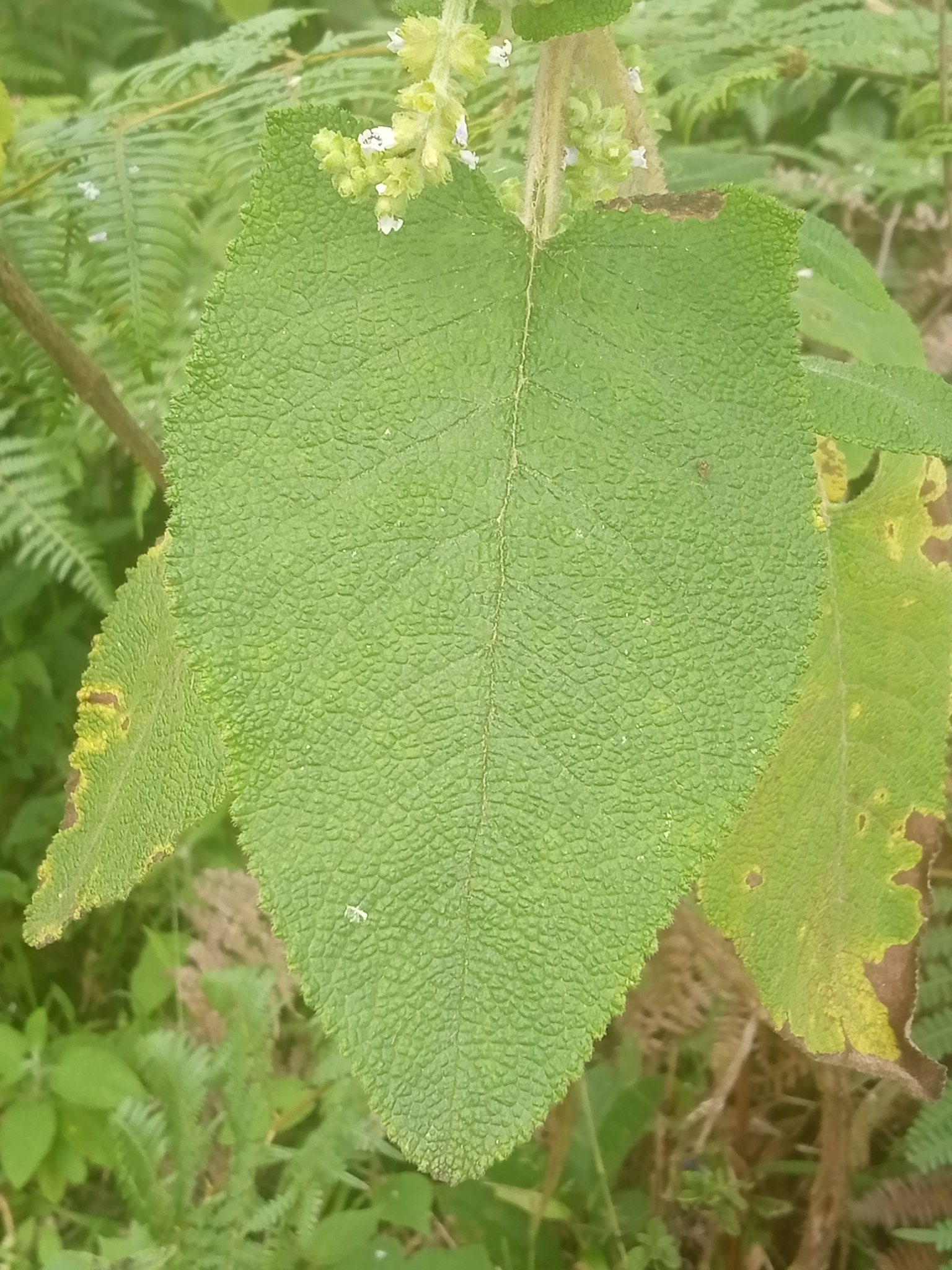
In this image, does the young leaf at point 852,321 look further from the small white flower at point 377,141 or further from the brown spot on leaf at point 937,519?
the small white flower at point 377,141

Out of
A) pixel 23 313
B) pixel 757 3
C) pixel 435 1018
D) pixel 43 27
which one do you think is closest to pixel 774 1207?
pixel 435 1018

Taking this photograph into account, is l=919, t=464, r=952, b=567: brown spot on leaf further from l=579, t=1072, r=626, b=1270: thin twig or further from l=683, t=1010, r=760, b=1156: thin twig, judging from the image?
l=579, t=1072, r=626, b=1270: thin twig

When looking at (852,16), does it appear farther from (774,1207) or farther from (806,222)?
(774,1207)

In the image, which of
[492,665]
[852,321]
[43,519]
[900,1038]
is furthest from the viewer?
[43,519]

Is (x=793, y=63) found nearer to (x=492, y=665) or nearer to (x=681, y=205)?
(x=681, y=205)

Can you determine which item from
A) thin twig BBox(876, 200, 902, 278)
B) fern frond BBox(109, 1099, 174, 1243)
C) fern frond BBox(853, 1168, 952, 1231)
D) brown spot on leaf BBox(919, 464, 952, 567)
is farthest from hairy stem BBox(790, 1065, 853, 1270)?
thin twig BBox(876, 200, 902, 278)

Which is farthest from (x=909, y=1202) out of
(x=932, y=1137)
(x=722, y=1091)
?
(x=722, y=1091)
